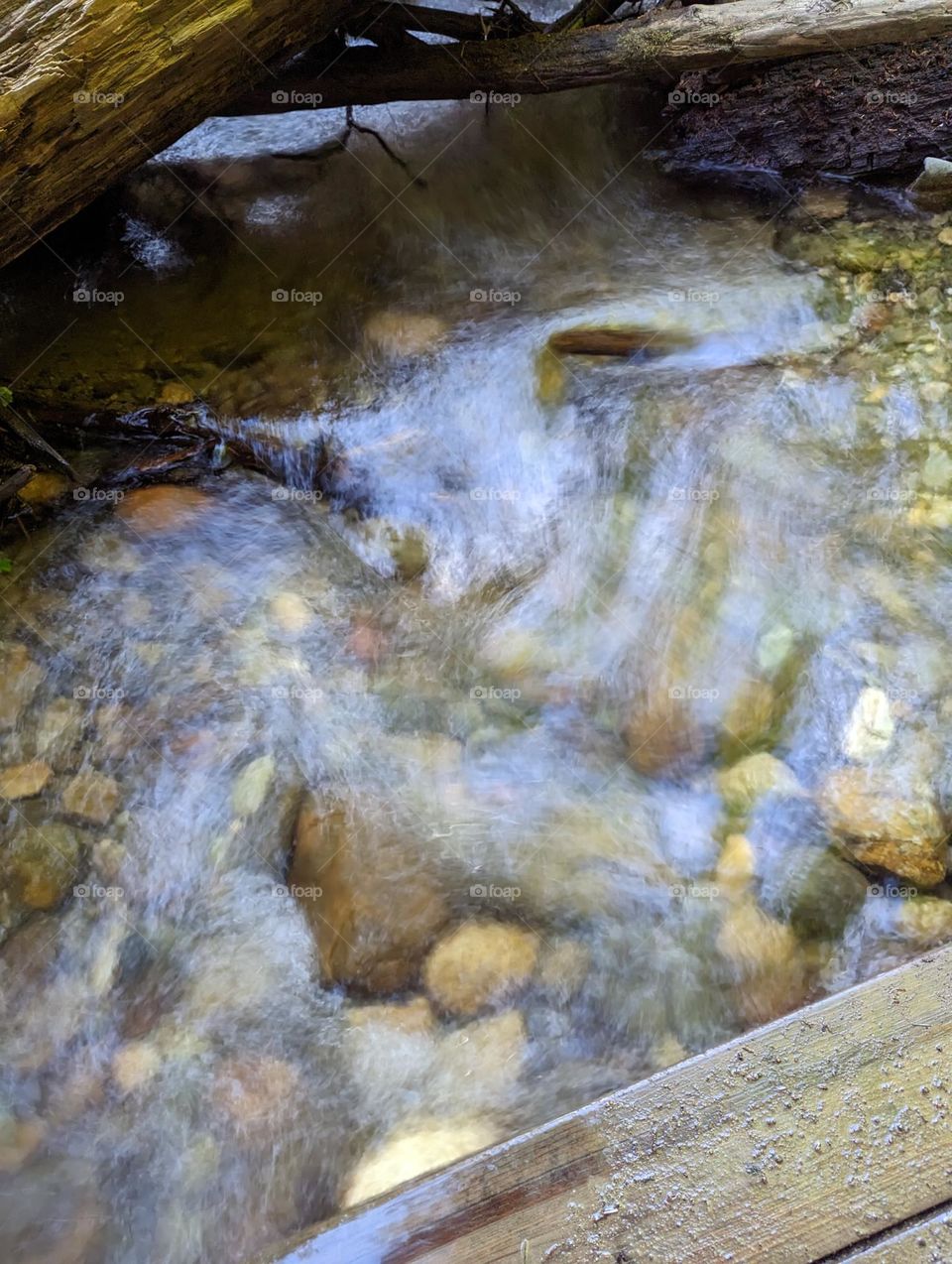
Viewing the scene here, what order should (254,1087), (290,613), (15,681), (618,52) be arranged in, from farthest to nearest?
(618,52) → (290,613) → (15,681) → (254,1087)

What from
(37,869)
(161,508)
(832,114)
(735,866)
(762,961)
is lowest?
(762,961)

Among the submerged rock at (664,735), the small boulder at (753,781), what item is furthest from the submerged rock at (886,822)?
the submerged rock at (664,735)

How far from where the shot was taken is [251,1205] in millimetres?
2680

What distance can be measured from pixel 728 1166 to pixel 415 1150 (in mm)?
1009

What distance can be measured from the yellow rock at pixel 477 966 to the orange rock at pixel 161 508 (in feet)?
7.00

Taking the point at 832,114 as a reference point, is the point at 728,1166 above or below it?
below

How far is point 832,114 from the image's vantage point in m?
4.53

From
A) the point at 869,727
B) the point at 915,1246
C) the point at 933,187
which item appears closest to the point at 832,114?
the point at 933,187

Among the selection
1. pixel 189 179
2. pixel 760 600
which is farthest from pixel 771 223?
pixel 189 179

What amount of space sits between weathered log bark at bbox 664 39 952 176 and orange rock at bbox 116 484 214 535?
3338 millimetres

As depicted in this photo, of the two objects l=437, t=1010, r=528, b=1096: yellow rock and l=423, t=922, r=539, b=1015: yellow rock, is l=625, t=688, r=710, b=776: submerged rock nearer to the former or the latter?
l=423, t=922, r=539, b=1015: yellow rock

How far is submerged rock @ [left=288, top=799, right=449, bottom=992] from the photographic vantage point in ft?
9.98

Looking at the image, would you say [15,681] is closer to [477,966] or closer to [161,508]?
[161,508]

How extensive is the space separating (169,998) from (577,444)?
9.10 feet
